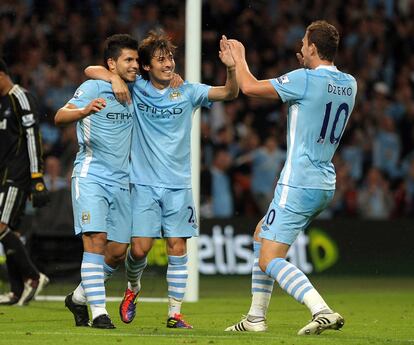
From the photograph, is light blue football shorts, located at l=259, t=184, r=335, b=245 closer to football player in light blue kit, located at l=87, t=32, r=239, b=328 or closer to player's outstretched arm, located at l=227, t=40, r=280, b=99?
player's outstretched arm, located at l=227, t=40, r=280, b=99

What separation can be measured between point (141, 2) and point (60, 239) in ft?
9.41

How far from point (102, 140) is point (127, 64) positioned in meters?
0.65

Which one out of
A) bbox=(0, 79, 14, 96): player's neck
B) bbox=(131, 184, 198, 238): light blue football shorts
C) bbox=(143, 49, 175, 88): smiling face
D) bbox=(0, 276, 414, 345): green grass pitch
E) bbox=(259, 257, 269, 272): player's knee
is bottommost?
bbox=(0, 276, 414, 345): green grass pitch

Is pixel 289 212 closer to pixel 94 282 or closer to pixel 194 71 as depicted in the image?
pixel 94 282

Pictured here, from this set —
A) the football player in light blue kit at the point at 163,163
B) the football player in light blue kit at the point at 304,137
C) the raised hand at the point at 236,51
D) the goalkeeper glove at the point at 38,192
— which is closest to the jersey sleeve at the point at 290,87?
the football player in light blue kit at the point at 304,137

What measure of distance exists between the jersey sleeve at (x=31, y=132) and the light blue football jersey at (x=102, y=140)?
2855 millimetres

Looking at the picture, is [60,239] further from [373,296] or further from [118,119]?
[118,119]

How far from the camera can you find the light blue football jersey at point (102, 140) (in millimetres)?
8945

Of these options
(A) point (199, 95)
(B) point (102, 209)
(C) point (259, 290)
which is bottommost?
(C) point (259, 290)

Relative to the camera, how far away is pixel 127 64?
9.20 metres

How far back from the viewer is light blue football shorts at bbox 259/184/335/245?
8.50m

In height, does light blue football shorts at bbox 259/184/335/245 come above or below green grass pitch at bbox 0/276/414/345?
above

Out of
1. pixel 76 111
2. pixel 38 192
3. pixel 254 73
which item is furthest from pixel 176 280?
pixel 254 73

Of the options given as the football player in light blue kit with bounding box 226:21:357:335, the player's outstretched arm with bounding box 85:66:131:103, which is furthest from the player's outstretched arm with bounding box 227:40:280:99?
the player's outstretched arm with bounding box 85:66:131:103
